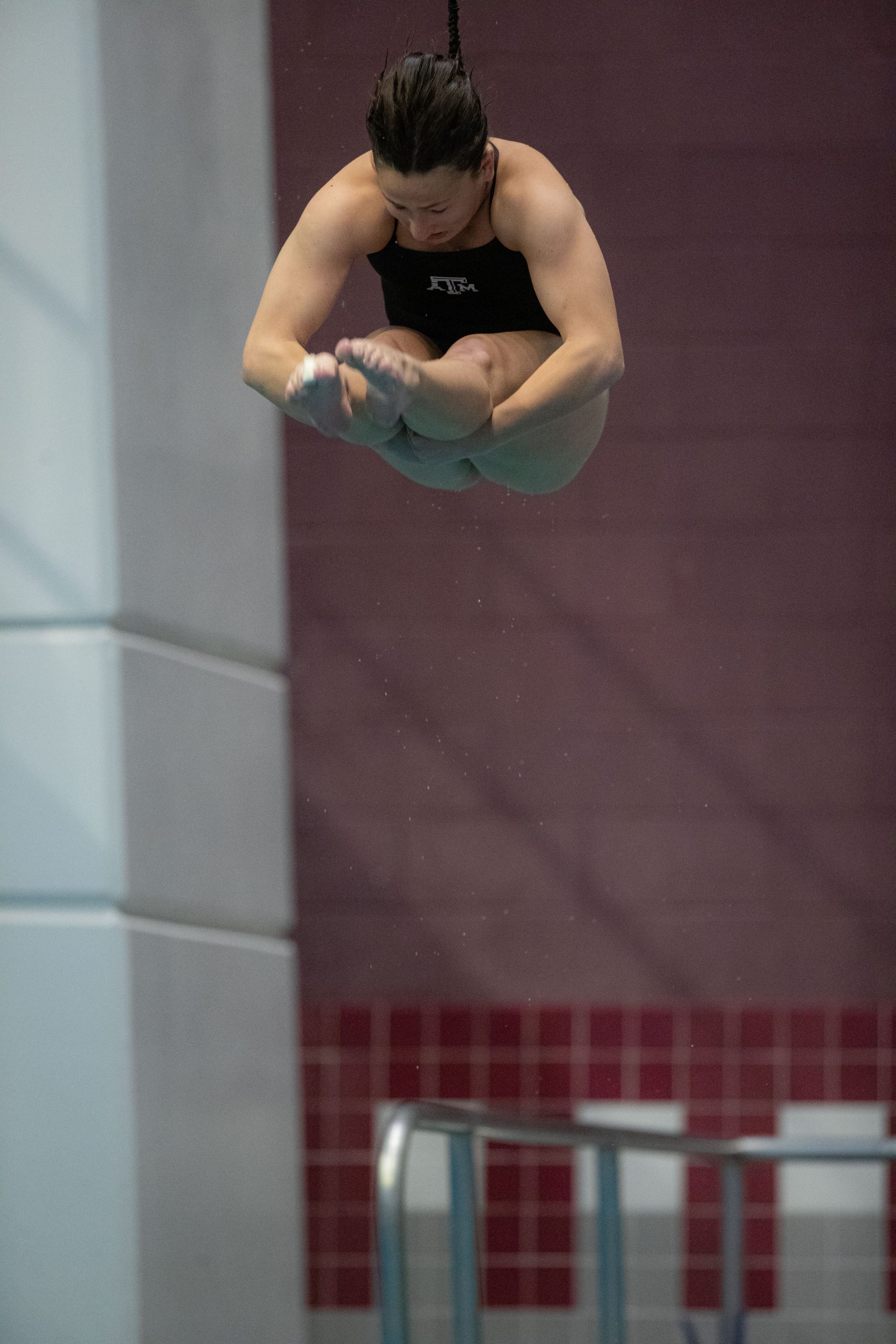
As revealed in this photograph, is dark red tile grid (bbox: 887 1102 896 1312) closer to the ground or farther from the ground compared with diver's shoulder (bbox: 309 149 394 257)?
closer to the ground

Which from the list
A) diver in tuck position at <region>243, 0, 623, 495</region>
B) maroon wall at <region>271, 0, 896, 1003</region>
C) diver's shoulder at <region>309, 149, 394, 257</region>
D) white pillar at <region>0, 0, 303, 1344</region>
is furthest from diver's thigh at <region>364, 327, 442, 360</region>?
maroon wall at <region>271, 0, 896, 1003</region>

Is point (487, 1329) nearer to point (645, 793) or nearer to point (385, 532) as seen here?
point (645, 793)

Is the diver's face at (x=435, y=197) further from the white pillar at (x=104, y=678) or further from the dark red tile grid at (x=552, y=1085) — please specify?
the dark red tile grid at (x=552, y=1085)

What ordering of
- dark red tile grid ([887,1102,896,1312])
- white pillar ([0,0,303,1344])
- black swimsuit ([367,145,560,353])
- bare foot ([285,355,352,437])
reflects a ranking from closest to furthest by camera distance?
1. bare foot ([285,355,352,437])
2. black swimsuit ([367,145,560,353])
3. white pillar ([0,0,303,1344])
4. dark red tile grid ([887,1102,896,1312])

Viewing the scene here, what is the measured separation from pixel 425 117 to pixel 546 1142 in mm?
2052

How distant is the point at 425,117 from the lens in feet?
6.56

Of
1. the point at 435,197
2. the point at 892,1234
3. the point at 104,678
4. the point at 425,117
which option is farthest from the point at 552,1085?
the point at 425,117

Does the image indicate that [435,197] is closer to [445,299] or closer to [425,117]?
[425,117]

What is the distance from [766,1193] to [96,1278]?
2552 mm

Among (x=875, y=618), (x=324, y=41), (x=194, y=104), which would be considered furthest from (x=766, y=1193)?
(x=324, y=41)

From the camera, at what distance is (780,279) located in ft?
16.8

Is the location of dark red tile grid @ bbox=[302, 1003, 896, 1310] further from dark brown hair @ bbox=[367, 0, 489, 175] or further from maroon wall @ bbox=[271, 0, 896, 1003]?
dark brown hair @ bbox=[367, 0, 489, 175]

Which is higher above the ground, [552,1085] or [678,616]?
[678,616]

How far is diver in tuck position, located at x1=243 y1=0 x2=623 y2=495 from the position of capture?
78.4 inches
